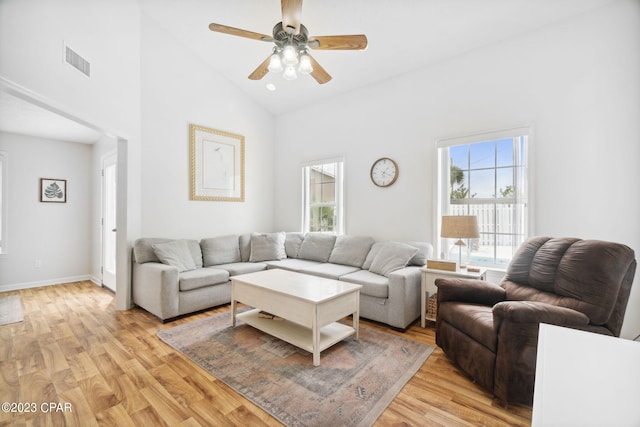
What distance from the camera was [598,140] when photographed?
8.36 feet

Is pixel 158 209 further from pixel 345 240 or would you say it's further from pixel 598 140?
pixel 598 140

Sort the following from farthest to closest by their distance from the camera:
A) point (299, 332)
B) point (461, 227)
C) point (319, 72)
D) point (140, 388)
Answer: point (461, 227)
point (319, 72)
point (299, 332)
point (140, 388)

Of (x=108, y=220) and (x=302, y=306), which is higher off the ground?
(x=108, y=220)

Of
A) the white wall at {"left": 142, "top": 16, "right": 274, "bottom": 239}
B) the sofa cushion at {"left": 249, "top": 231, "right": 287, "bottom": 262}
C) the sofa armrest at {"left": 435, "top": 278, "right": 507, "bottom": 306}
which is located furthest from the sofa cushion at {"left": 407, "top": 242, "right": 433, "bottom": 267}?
the white wall at {"left": 142, "top": 16, "right": 274, "bottom": 239}

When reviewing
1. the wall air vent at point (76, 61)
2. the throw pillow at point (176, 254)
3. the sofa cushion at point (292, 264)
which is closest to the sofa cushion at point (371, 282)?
the sofa cushion at point (292, 264)

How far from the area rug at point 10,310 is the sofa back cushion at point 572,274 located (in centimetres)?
504

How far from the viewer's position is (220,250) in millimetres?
4145

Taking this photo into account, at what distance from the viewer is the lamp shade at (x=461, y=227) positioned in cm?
273

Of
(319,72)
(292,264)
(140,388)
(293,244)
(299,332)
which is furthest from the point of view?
(293,244)

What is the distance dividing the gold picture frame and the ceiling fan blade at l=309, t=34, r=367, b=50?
2.64m

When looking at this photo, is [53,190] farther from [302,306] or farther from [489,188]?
[489,188]

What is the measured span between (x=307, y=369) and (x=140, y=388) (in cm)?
115

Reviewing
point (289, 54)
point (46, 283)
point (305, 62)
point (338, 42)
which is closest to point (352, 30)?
point (338, 42)

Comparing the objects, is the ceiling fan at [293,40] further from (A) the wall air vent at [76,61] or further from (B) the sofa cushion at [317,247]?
(B) the sofa cushion at [317,247]
